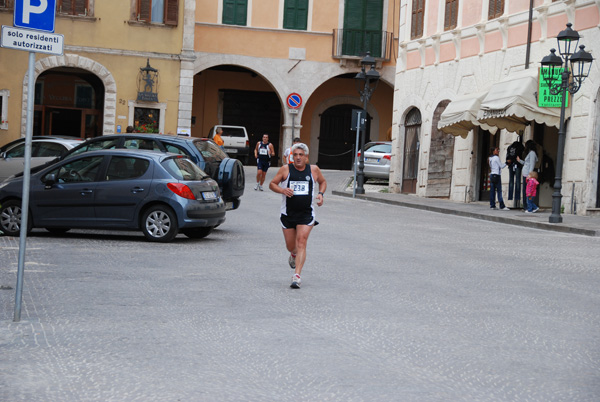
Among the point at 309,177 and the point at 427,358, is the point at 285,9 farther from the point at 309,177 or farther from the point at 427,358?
the point at 427,358

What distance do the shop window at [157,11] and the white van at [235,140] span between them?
20.1ft

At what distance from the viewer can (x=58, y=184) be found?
A: 51.0 feet

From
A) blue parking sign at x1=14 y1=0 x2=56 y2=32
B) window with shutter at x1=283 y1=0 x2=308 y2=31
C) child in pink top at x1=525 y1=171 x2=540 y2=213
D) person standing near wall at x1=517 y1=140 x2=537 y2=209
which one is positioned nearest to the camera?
blue parking sign at x1=14 y1=0 x2=56 y2=32

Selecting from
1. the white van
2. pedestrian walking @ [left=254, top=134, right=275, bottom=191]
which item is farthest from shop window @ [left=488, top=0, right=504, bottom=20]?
the white van

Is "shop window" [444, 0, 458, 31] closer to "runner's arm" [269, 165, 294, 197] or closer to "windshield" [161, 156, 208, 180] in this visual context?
"windshield" [161, 156, 208, 180]

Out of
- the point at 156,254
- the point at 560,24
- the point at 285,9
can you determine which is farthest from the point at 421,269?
the point at 285,9

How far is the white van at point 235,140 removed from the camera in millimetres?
44394

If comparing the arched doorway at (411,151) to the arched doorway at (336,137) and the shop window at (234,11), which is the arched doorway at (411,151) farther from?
the arched doorway at (336,137)

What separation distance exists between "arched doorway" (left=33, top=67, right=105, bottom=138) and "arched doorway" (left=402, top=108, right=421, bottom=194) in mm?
12679

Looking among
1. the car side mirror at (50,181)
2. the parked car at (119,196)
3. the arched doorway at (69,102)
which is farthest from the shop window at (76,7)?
the car side mirror at (50,181)

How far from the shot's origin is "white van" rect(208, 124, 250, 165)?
44.4m

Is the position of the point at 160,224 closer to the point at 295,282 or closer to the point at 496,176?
the point at 295,282

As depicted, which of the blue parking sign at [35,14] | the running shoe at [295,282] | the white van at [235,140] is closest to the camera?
the blue parking sign at [35,14]

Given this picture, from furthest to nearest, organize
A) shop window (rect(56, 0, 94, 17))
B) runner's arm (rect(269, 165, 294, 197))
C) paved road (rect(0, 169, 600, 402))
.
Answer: shop window (rect(56, 0, 94, 17))
runner's arm (rect(269, 165, 294, 197))
paved road (rect(0, 169, 600, 402))
